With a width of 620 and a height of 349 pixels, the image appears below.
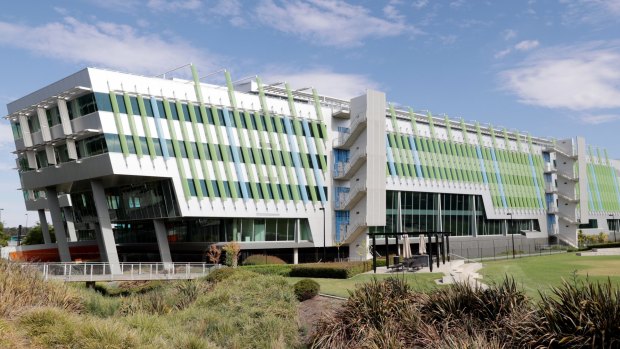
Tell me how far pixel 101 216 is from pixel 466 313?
130 feet

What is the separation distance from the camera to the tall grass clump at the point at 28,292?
20.0 m

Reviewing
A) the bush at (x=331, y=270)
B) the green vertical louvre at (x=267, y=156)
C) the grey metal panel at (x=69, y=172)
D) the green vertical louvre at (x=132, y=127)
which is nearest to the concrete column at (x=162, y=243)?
the grey metal panel at (x=69, y=172)

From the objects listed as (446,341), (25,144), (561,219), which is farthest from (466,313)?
(561,219)

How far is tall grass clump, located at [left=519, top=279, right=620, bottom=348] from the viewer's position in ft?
45.5

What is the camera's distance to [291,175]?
189 feet

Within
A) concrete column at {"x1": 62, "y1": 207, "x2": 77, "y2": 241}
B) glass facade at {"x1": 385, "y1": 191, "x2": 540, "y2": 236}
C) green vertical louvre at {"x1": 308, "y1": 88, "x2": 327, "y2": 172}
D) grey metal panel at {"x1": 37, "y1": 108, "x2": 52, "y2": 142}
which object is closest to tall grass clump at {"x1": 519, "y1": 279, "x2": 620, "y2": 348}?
green vertical louvre at {"x1": 308, "y1": 88, "x2": 327, "y2": 172}

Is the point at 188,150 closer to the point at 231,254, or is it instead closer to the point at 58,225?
the point at 231,254

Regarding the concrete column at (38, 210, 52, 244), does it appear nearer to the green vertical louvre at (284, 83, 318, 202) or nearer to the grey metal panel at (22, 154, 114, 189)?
the grey metal panel at (22, 154, 114, 189)

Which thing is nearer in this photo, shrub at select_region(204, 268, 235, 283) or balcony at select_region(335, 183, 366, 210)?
shrub at select_region(204, 268, 235, 283)

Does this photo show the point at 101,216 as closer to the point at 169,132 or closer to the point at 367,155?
the point at 169,132

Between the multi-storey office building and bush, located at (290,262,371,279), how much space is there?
11944 mm

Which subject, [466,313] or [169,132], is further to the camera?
[169,132]

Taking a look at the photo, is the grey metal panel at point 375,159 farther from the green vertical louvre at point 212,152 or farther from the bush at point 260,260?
the green vertical louvre at point 212,152

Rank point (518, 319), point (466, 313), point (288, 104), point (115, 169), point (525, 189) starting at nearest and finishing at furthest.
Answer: point (518, 319)
point (466, 313)
point (115, 169)
point (288, 104)
point (525, 189)
